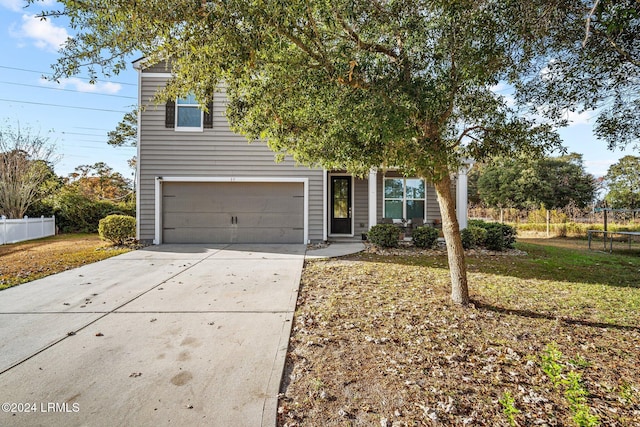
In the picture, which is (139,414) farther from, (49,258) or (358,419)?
(49,258)

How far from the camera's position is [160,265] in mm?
7078

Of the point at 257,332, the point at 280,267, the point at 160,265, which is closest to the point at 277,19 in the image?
the point at 257,332

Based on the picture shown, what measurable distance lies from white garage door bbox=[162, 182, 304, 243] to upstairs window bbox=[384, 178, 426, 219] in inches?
130

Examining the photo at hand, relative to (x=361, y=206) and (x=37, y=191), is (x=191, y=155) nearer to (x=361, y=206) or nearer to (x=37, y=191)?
(x=361, y=206)

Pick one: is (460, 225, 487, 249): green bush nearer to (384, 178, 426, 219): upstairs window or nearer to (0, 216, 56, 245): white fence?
(384, 178, 426, 219): upstairs window

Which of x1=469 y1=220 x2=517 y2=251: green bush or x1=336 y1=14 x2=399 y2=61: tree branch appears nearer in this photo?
x1=336 y1=14 x2=399 y2=61: tree branch

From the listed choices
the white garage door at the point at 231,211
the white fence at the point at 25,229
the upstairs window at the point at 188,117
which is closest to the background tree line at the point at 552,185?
the white garage door at the point at 231,211

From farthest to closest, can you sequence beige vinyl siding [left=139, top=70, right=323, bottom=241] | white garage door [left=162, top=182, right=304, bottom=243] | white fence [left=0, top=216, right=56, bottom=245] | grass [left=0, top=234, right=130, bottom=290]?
white fence [left=0, top=216, right=56, bottom=245]
white garage door [left=162, top=182, right=304, bottom=243]
beige vinyl siding [left=139, top=70, right=323, bottom=241]
grass [left=0, top=234, right=130, bottom=290]

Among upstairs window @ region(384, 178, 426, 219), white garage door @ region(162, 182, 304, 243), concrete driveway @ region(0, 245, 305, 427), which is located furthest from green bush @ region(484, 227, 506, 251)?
concrete driveway @ region(0, 245, 305, 427)

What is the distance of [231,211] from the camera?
10.3 metres

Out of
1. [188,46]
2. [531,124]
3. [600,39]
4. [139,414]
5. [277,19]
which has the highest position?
[600,39]

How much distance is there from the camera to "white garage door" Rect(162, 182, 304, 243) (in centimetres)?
1027

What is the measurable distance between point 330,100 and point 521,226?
1656 centimetres

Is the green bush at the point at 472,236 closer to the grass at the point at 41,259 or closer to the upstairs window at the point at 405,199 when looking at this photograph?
the upstairs window at the point at 405,199
